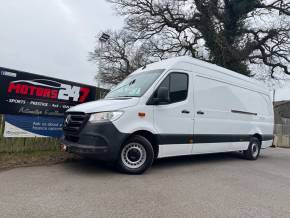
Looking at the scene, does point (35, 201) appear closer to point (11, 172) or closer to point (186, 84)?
point (11, 172)

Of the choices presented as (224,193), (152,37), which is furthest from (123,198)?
(152,37)

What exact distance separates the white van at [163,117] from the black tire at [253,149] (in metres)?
0.33

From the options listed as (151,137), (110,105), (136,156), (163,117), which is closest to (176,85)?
(163,117)

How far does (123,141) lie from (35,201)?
196 cm

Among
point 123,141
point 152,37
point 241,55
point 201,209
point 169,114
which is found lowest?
point 201,209

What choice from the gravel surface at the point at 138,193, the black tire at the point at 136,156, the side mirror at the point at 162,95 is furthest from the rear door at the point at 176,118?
the gravel surface at the point at 138,193

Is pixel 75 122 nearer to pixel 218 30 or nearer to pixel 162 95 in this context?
pixel 162 95

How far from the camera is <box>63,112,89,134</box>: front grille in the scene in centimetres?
519

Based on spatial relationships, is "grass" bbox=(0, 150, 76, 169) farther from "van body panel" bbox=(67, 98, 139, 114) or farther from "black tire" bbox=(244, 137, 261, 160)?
"black tire" bbox=(244, 137, 261, 160)

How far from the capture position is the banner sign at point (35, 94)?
6.60 meters

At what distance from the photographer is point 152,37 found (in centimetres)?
2219

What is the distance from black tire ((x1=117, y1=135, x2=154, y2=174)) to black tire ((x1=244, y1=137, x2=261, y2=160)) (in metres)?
4.62

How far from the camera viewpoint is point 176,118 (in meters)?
6.07

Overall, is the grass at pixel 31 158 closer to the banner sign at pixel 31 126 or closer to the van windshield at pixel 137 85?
the banner sign at pixel 31 126
